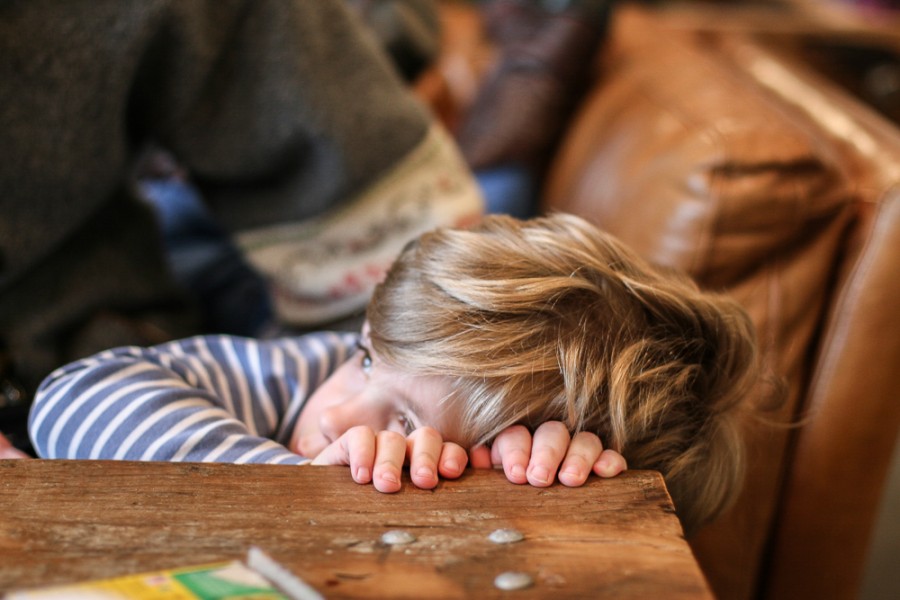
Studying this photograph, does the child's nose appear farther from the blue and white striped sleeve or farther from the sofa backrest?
the sofa backrest

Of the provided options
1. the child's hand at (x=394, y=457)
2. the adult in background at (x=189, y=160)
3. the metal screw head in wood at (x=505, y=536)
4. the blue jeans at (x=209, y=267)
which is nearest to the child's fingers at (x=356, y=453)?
the child's hand at (x=394, y=457)

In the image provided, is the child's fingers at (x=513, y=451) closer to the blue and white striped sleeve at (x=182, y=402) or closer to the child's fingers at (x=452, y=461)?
the child's fingers at (x=452, y=461)

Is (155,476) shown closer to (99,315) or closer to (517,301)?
(517,301)

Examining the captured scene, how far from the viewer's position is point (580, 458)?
611 mm

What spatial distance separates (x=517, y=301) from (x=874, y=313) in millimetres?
482

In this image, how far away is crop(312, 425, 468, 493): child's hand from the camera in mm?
577

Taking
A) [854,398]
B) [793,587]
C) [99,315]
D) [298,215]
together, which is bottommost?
[793,587]

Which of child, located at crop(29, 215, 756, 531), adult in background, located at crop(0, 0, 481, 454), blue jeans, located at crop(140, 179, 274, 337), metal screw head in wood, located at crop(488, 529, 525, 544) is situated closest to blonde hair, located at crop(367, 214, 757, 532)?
child, located at crop(29, 215, 756, 531)

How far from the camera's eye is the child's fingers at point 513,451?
0.60 meters

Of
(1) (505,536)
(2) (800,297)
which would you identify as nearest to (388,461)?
(1) (505,536)

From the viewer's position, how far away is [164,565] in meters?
0.47

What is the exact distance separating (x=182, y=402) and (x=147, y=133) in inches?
18.4

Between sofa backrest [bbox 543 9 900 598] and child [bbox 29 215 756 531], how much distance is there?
0.22 m

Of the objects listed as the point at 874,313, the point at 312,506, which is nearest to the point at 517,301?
the point at 312,506
